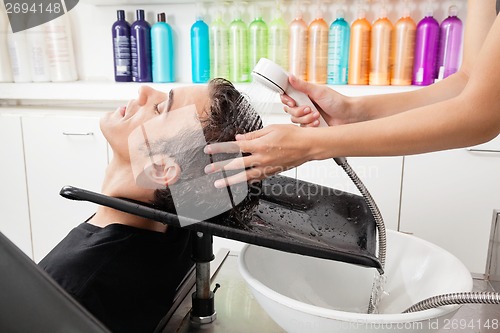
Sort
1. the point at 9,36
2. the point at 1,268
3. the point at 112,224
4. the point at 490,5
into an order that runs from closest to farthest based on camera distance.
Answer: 1. the point at 1,268
2. the point at 112,224
3. the point at 490,5
4. the point at 9,36

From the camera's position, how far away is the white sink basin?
0.69 metres

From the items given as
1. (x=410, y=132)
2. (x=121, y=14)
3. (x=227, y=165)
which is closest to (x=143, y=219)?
(x=227, y=165)

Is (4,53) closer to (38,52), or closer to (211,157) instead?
(38,52)

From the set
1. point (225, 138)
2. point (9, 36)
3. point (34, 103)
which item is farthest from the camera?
point (34, 103)

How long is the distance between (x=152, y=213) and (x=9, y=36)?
212 cm

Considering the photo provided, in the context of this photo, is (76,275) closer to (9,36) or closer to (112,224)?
(112,224)

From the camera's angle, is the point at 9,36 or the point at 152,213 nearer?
the point at 152,213

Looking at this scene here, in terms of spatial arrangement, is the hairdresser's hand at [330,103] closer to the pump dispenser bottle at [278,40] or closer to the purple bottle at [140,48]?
the pump dispenser bottle at [278,40]

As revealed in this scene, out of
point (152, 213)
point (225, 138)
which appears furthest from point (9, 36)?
point (152, 213)

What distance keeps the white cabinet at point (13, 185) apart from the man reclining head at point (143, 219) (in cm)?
145

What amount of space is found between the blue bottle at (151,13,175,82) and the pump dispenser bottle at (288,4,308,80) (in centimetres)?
63

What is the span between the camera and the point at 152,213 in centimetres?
77

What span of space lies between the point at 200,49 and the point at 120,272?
1.61 m

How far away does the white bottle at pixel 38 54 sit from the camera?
2.39m
